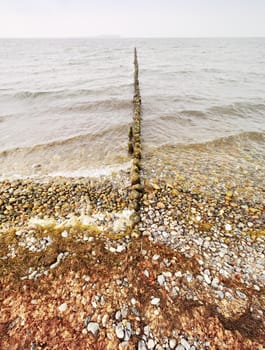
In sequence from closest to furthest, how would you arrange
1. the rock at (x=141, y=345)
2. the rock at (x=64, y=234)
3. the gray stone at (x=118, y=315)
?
the rock at (x=141, y=345), the gray stone at (x=118, y=315), the rock at (x=64, y=234)

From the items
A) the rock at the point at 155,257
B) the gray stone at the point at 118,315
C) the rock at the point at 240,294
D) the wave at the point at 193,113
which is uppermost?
the wave at the point at 193,113

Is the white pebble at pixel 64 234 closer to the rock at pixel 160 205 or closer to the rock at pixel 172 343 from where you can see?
the rock at pixel 160 205

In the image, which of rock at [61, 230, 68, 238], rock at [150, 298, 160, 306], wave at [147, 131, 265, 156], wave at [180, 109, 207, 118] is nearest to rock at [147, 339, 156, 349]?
rock at [150, 298, 160, 306]

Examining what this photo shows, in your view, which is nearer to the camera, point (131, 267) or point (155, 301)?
point (155, 301)

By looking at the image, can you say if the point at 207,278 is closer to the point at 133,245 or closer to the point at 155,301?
the point at 155,301

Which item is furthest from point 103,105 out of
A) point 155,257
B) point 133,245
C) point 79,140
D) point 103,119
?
point 155,257

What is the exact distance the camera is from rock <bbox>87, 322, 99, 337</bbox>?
3.27m

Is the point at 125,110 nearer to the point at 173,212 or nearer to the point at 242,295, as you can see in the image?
the point at 173,212

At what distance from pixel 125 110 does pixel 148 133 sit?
4966 mm

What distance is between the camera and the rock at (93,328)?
10.7 ft

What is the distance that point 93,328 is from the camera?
130 inches

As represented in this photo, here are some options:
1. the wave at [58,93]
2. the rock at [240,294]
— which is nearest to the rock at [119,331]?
the rock at [240,294]

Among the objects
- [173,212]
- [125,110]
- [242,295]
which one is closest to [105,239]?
[173,212]

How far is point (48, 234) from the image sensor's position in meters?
4.94
